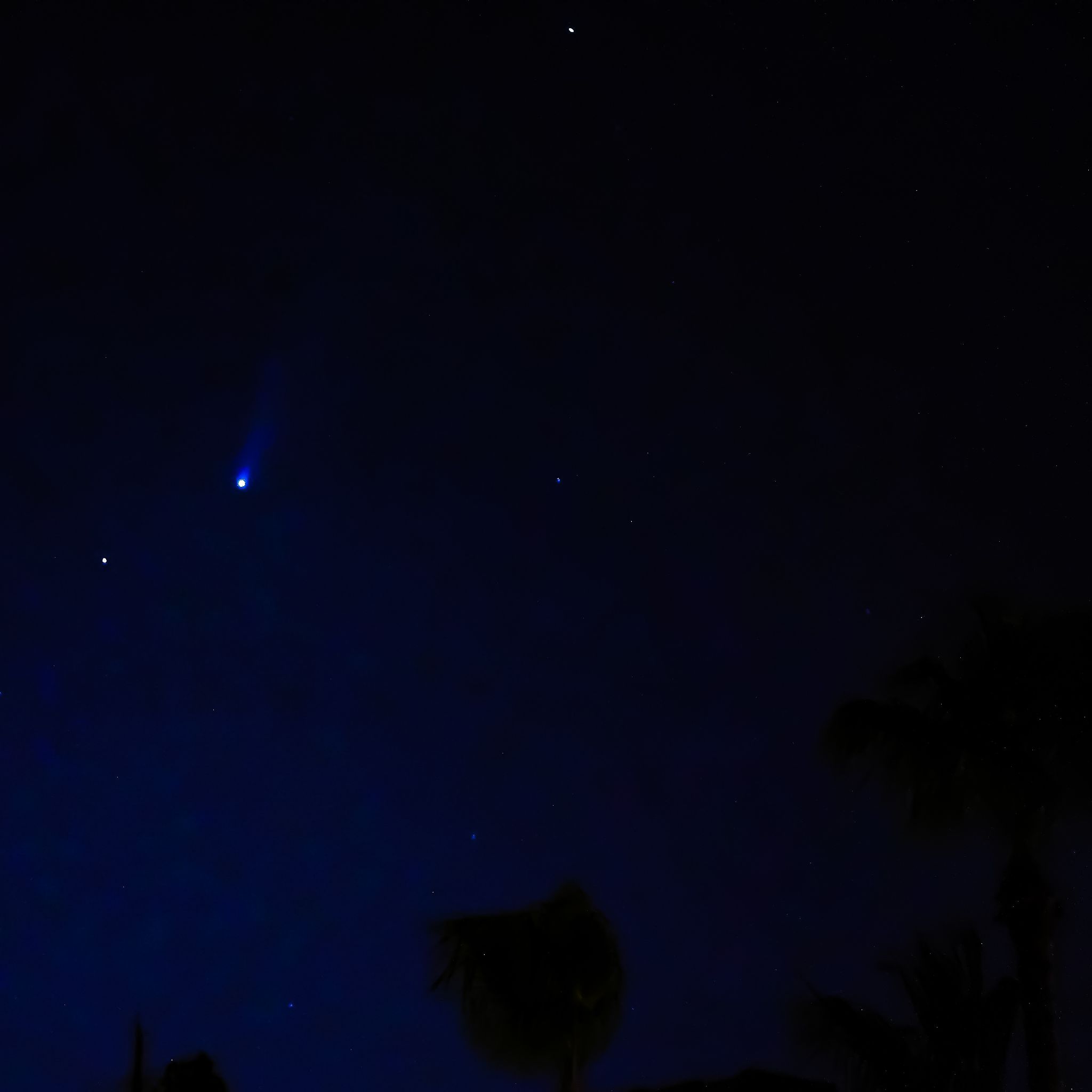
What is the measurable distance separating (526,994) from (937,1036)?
12.5 feet

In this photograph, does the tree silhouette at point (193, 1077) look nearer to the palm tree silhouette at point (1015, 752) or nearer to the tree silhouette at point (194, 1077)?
the tree silhouette at point (194, 1077)

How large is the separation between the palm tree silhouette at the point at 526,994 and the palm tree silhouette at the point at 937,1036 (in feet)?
8.23

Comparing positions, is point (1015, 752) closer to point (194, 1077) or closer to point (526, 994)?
point (526, 994)

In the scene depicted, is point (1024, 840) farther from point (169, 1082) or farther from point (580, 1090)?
point (169, 1082)

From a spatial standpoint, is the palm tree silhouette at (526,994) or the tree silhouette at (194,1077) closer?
the tree silhouette at (194,1077)

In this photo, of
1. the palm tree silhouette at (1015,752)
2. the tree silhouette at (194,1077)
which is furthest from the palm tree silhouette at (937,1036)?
the tree silhouette at (194,1077)

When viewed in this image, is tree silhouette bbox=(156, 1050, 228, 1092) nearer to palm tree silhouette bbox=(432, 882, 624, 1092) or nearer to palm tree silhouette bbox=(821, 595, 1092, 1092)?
palm tree silhouette bbox=(432, 882, 624, 1092)

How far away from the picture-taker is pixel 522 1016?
40.5ft

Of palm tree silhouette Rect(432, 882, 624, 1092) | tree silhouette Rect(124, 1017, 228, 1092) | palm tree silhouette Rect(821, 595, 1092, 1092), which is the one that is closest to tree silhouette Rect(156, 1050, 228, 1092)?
tree silhouette Rect(124, 1017, 228, 1092)

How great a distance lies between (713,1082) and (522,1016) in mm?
1898

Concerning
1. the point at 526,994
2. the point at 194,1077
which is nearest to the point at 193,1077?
the point at 194,1077

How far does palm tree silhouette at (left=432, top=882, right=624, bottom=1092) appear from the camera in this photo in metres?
12.3

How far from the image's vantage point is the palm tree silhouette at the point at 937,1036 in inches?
413

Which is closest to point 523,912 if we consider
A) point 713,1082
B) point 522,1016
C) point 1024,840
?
point 522,1016
